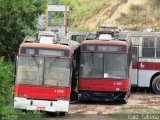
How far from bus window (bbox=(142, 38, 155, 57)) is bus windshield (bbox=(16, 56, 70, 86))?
296 inches

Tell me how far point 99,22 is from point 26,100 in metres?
33.3

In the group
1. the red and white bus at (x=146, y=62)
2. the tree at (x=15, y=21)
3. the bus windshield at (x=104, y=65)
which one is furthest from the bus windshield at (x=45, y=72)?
the red and white bus at (x=146, y=62)

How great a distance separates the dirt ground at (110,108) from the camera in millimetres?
21781

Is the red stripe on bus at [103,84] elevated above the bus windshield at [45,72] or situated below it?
below

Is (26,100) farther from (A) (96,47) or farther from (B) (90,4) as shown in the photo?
(B) (90,4)

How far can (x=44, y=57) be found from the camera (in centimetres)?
2144

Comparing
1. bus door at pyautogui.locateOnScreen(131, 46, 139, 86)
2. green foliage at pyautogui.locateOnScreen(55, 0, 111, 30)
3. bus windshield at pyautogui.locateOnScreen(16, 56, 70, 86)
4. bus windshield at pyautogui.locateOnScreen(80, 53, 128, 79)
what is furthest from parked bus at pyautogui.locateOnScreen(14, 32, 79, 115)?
green foliage at pyautogui.locateOnScreen(55, 0, 111, 30)

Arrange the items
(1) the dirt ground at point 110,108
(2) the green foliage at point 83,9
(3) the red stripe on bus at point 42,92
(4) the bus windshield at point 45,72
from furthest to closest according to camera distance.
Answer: (2) the green foliage at point 83,9 < (1) the dirt ground at point 110,108 < (4) the bus windshield at point 45,72 < (3) the red stripe on bus at point 42,92

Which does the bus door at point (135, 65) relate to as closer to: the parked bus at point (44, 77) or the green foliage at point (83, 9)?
the parked bus at point (44, 77)

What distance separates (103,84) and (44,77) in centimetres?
359

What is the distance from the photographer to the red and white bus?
27.8 meters

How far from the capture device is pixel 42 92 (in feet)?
69.4

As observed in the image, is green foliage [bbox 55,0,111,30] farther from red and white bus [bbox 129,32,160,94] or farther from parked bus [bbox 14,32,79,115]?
parked bus [bbox 14,32,79,115]

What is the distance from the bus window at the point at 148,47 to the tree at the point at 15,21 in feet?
17.5
